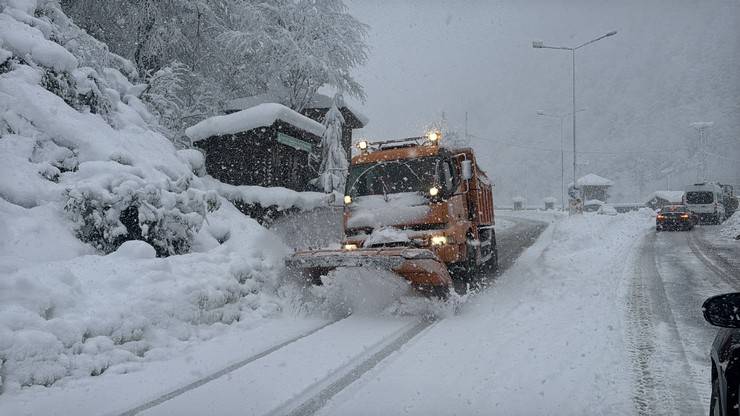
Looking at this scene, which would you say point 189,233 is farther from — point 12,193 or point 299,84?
point 299,84

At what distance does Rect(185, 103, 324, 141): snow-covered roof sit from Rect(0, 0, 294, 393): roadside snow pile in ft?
15.2

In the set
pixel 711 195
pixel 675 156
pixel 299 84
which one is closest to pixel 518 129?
pixel 675 156

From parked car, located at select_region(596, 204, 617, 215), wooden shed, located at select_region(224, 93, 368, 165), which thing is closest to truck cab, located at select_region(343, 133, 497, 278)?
wooden shed, located at select_region(224, 93, 368, 165)

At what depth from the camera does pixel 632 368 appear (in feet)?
13.8

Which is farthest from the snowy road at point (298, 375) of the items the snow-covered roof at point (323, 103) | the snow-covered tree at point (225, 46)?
the snow-covered roof at point (323, 103)

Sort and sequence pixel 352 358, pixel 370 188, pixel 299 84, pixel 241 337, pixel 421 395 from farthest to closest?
pixel 299 84 → pixel 370 188 → pixel 241 337 → pixel 352 358 → pixel 421 395

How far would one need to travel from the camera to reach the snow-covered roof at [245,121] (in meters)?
15.3

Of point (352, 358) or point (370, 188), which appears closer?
point (352, 358)

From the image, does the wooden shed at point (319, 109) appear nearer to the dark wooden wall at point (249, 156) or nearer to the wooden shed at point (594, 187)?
the dark wooden wall at point (249, 156)

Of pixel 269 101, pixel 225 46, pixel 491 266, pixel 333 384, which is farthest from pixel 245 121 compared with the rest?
pixel 333 384

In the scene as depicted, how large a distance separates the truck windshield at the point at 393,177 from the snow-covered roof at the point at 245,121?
295 inches

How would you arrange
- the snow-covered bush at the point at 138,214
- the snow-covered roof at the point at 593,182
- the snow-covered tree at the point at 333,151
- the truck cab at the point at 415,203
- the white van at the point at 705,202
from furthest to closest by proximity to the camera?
the snow-covered roof at the point at 593,182 < the white van at the point at 705,202 < the snow-covered tree at the point at 333,151 < the truck cab at the point at 415,203 < the snow-covered bush at the point at 138,214

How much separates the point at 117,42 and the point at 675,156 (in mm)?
121221

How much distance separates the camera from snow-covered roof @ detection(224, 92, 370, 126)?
19547 mm
